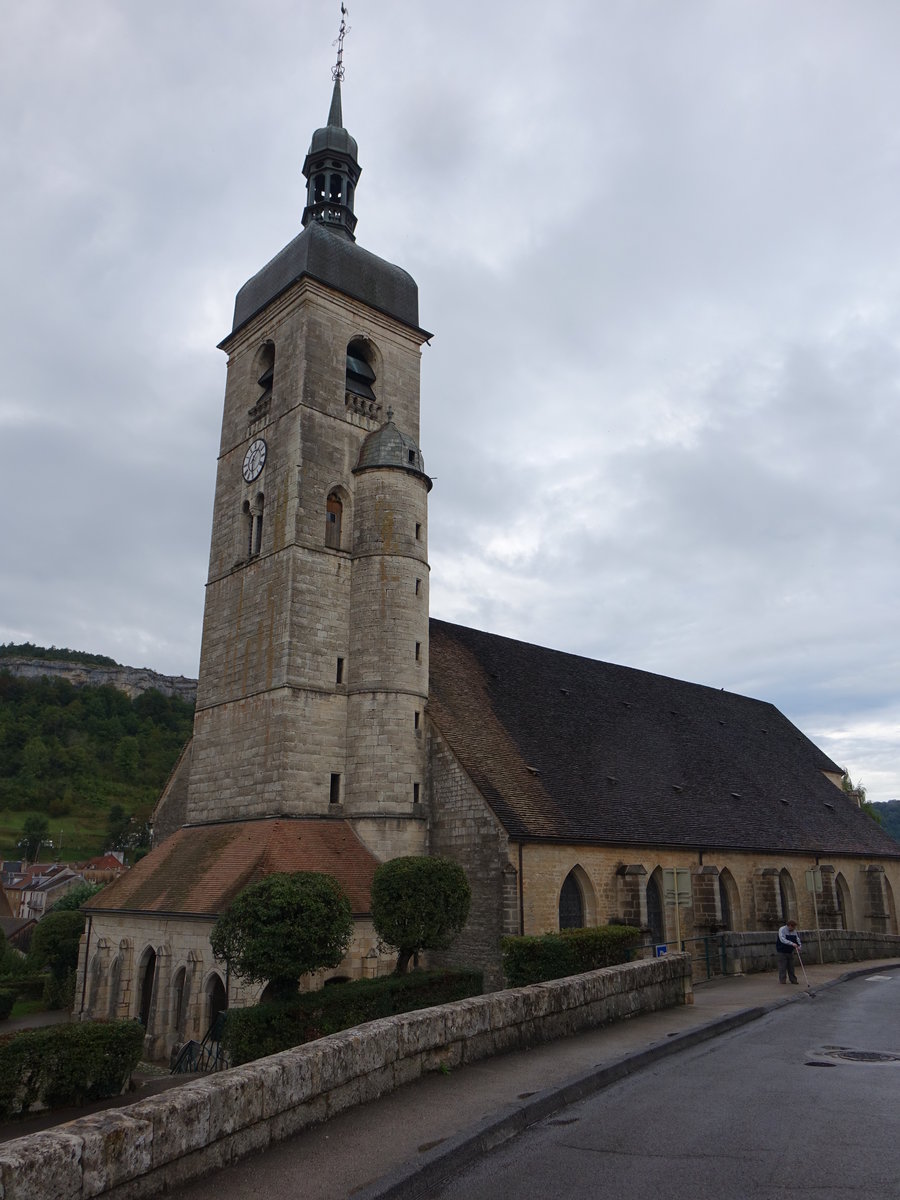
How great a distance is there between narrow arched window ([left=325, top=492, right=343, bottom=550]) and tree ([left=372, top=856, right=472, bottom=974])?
1141 cm

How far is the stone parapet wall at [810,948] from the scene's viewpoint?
2141cm

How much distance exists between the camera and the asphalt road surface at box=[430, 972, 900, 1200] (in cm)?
594

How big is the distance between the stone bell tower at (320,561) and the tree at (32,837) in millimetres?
99755

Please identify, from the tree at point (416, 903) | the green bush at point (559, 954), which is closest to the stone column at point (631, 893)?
the green bush at point (559, 954)

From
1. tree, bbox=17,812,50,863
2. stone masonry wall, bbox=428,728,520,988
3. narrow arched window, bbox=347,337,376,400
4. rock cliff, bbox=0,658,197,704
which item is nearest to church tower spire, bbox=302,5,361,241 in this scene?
narrow arched window, bbox=347,337,376,400

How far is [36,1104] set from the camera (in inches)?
624

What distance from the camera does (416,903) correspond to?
1750 cm

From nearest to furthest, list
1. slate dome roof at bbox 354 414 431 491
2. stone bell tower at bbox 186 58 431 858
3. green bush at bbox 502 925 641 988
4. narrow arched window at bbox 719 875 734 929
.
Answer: green bush at bbox 502 925 641 988 < stone bell tower at bbox 186 58 431 858 < slate dome roof at bbox 354 414 431 491 < narrow arched window at bbox 719 875 734 929

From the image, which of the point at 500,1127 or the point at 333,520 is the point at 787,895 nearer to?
the point at 333,520

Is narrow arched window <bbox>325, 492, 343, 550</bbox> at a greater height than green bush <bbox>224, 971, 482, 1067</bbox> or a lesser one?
greater

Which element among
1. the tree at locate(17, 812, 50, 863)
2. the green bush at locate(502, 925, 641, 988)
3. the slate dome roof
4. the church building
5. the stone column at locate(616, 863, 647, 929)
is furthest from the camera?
the tree at locate(17, 812, 50, 863)

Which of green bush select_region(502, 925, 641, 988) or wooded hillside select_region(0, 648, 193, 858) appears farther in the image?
wooded hillside select_region(0, 648, 193, 858)

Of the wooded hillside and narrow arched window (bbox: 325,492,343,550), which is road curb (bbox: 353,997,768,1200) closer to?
narrow arched window (bbox: 325,492,343,550)

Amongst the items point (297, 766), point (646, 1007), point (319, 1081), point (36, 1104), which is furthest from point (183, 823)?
point (319, 1081)
